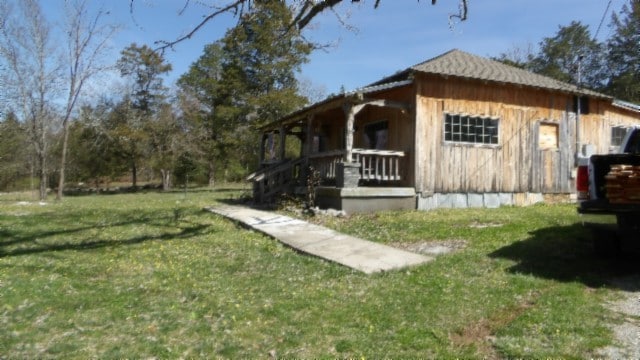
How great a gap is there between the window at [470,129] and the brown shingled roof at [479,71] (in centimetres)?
123

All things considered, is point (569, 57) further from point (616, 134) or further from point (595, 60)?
point (616, 134)

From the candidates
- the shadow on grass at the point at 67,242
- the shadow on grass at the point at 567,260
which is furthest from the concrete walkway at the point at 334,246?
the shadow on grass at the point at 67,242

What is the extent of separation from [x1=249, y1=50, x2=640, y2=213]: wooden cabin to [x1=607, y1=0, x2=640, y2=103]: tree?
28.7m

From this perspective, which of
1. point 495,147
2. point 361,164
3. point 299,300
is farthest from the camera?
point 495,147

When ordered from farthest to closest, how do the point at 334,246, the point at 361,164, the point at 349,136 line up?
the point at 361,164, the point at 349,136, the point at 334,246

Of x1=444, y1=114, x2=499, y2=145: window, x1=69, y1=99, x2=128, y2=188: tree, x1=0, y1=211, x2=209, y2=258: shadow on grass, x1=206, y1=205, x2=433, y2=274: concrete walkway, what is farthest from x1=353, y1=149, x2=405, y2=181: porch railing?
x1=69, y1=99, x2=128, y2=188: tree

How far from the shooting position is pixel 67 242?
10219mm

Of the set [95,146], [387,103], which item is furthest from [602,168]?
[95,146]

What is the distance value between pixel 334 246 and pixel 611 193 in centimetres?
Answer: 456

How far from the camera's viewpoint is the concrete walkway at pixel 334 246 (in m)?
7.47

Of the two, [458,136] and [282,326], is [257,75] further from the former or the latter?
[282,326]

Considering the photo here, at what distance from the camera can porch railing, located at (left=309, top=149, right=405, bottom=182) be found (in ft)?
45.0

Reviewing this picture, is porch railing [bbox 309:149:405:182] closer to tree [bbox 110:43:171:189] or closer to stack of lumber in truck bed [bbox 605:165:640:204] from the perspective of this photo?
stack of lumber in truck bed [bbox 605:165:640:204]

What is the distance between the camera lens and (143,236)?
10.9 metres
